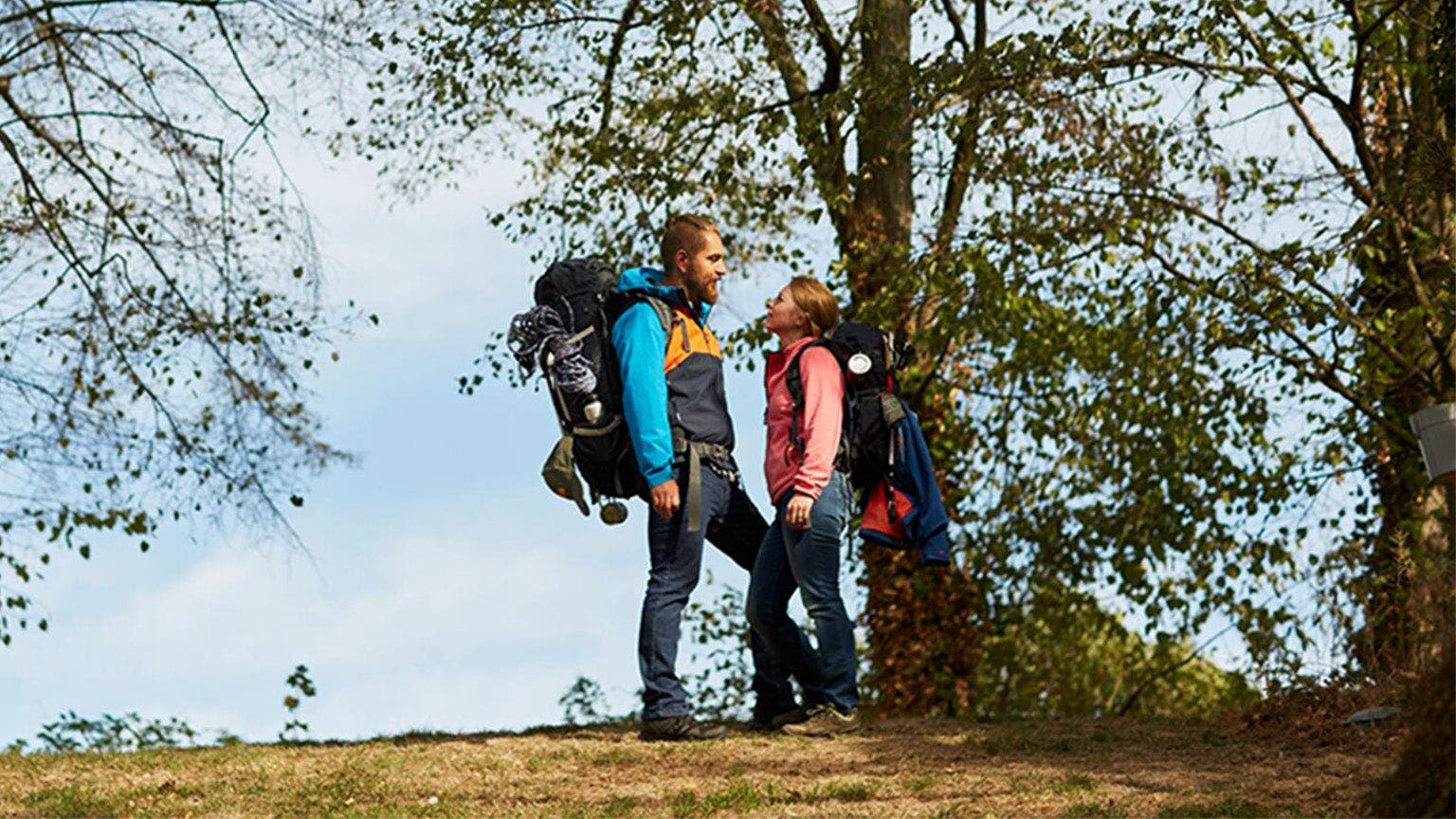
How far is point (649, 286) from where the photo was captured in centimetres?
998

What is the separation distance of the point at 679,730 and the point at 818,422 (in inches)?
77.8

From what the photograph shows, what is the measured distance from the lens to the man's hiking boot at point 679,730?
10.3 metres

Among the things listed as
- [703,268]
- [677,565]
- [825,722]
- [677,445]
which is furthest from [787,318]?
[825,722]

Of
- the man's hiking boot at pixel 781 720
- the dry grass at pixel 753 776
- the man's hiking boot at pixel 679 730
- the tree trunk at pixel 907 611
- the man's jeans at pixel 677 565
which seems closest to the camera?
the dry grass at pixel 753 776

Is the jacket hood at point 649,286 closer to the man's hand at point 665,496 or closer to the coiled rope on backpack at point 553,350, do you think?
the coiled rope on backpack at point 553,350

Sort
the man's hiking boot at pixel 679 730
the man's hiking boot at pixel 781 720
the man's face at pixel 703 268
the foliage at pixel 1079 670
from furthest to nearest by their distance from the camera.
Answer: the foliage at pixel 1079 670 < the man's hiking boot at pixel 781 720 < the man's hiking boot at pixel 679 730 < the man's face at pixel 703 268

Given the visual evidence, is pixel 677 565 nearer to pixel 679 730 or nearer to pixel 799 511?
pixel 799 511

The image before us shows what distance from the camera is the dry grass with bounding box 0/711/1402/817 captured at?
8609 mm

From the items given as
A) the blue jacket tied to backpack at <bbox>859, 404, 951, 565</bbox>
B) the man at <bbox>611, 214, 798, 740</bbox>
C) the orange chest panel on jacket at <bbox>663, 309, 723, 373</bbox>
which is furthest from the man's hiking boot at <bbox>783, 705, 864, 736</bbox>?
the orange chest panel on jacket at <bbox>663, 309, 723, 373</bbox>

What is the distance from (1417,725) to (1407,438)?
27.9 ft

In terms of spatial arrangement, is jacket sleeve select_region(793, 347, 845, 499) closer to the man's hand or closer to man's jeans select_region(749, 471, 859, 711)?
man's jeans select_region(749, 471, 859, 711)

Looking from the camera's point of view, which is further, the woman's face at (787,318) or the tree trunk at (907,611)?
the tree trunk at (907,611)

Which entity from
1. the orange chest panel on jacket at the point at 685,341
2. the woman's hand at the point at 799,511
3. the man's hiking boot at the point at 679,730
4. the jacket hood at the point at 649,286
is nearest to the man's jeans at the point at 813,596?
the woman's hand at the point at 799,511

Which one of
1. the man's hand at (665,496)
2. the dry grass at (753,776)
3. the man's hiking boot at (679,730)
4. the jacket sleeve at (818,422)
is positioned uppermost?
the jacket sleeve at (818,422)
